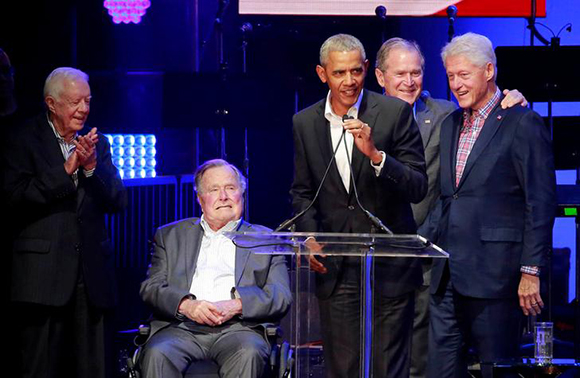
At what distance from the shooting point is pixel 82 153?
4562 millimetres

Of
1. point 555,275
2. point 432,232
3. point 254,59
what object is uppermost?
point 254,59

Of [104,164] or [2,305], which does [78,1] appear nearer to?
[104,164]

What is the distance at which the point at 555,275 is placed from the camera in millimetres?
6973

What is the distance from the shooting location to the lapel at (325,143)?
3.93 metres

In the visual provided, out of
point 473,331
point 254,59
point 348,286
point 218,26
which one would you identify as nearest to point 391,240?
point 348,286

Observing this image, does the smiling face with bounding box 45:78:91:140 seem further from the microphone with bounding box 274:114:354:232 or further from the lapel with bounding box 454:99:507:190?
the lapel with bounding box 454:99:507:190

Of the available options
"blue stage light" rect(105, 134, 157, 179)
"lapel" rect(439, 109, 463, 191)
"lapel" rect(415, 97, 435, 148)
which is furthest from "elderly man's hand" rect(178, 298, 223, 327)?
"blue stage light" rect(105, 134, 157, 179)

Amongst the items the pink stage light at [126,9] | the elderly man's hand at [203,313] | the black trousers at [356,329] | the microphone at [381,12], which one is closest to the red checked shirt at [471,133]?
the black trousers at [356,329]

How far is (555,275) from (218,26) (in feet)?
9.59

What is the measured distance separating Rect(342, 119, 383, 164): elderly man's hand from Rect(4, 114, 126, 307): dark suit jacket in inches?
65.7

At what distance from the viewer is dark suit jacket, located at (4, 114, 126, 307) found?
459 centimetres

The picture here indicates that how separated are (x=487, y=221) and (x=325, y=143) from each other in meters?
0.78

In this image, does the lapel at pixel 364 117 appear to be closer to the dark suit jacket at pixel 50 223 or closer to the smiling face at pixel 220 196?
the smiling face at pixel 220 196

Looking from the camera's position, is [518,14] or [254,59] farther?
[254,59]
